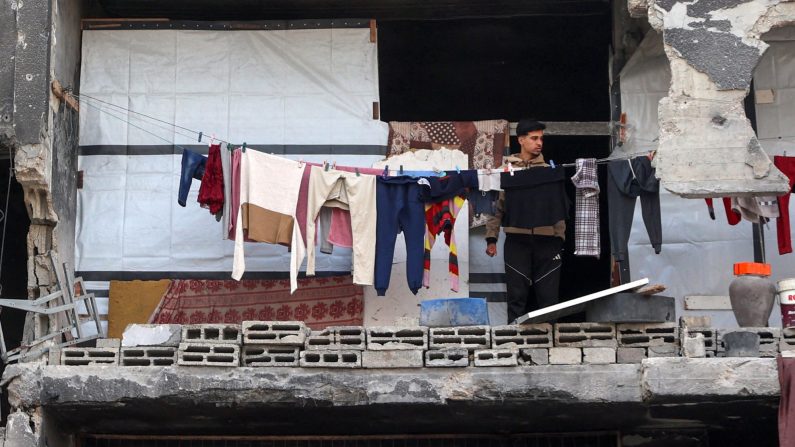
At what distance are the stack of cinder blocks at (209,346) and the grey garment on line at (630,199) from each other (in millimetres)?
3133

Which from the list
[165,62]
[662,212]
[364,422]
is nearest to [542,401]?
[364,422]

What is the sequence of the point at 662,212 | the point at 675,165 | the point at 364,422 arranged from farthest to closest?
the point at 662,212 → the point at 364,422 → the point at 675,165

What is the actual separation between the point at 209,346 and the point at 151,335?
0.47 metres

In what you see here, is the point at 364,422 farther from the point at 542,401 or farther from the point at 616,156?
the point at 616,156

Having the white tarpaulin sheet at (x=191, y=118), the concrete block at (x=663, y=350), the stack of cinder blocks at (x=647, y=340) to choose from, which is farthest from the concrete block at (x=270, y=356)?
the concrete block at (x=663, y=350)

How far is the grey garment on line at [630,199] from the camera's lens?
36.9ft

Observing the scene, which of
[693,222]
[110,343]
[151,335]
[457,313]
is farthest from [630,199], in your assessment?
[110,343]

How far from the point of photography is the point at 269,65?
12195 millimetres

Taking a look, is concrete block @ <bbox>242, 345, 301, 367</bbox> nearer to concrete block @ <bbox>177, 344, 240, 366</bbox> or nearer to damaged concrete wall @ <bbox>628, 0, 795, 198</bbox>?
concrete block @ <bbox>177, 344, 240, 366</bbox>

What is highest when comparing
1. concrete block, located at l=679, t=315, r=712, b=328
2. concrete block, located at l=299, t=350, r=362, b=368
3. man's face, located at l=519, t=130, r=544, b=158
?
man's face, located at l=519, t=130, r=544, b=158

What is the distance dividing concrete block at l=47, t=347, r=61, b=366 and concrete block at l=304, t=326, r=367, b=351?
1833mm

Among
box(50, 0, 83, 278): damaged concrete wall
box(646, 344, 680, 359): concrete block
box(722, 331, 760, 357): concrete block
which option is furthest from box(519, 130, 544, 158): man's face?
box(50, 0, 83, 278): damaged concrete wall

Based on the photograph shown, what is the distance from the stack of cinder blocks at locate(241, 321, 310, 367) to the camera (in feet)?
34.2

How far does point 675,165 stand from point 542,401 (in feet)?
6.40
